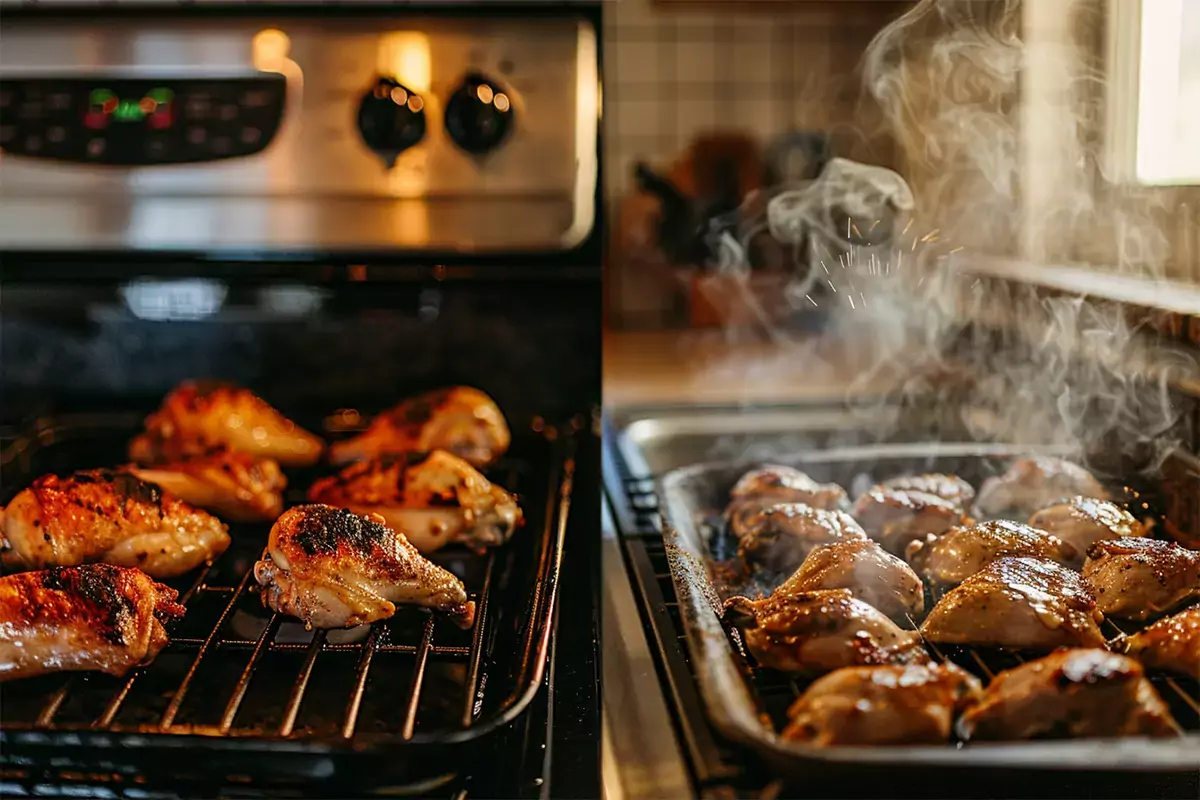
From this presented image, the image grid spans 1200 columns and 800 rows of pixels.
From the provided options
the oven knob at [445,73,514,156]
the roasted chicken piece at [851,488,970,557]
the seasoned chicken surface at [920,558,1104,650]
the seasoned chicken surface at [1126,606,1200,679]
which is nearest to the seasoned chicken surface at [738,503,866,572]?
the roasted chicken piece at [851,488,970,557]

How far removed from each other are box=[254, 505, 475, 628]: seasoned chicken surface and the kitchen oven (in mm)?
23

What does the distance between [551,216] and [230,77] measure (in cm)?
40

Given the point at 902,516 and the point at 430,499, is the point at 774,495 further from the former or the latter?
the point at 430,499

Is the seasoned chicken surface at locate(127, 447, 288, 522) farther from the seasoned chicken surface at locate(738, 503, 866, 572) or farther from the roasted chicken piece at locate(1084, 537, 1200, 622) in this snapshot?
the roasted chicken piece at locate(1084, 537, 1200, 622)

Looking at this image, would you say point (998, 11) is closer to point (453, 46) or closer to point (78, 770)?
point (453, 46)

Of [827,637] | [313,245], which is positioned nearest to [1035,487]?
[827,637]

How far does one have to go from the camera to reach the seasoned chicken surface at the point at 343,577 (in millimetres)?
911

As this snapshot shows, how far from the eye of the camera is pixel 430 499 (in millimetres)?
1112

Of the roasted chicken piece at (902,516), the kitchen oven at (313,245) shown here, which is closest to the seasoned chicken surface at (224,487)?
the kitchen oven at (313,245)

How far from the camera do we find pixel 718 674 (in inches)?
28.1

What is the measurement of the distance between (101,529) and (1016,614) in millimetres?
861

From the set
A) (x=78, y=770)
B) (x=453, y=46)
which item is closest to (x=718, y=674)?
(x=78, y=770)

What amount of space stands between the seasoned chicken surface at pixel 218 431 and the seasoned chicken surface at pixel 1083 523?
867 millimetres

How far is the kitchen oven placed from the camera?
110cm
